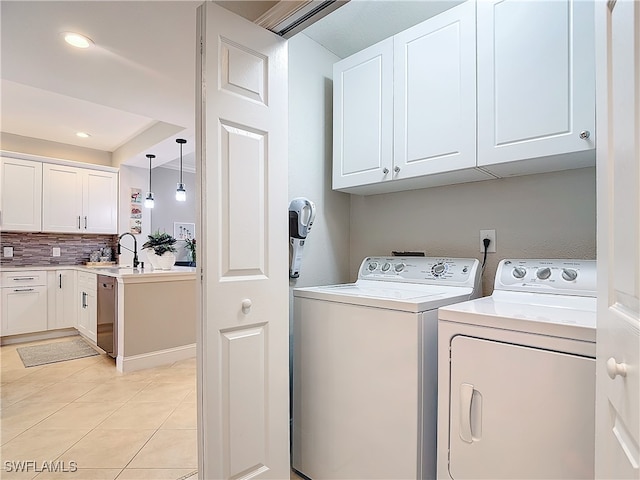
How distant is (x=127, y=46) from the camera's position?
7.41 feet

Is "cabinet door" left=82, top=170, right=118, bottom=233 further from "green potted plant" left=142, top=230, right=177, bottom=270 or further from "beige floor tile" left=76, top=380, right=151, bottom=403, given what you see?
"beige floor tile" left=76, top=380, right=151, bottom=403

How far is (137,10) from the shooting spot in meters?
1.89

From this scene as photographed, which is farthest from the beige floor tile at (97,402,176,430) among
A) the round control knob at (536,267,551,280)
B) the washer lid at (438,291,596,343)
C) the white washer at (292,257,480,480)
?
the round control knob at (536,267,551,280)

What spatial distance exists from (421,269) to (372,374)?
703 mm

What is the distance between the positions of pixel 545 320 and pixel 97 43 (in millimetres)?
2763

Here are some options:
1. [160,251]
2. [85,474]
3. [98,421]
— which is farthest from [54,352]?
[85,474]

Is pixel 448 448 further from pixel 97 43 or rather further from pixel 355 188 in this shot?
pixel 97 43

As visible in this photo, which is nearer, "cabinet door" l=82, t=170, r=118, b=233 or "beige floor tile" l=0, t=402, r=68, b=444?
"beige floor tile" l=0, t=402, r=68, b=444

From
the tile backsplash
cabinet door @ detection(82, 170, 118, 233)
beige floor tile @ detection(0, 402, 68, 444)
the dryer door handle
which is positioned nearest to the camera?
the dryer door handle

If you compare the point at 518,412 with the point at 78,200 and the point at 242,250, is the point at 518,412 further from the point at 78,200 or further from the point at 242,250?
the point at 78,200

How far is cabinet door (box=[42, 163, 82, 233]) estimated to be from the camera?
464 centimetres

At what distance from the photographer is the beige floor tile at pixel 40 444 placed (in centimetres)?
200

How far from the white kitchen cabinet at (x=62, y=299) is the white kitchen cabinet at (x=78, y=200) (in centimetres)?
61

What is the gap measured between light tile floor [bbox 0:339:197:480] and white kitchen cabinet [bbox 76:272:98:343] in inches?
23.3
